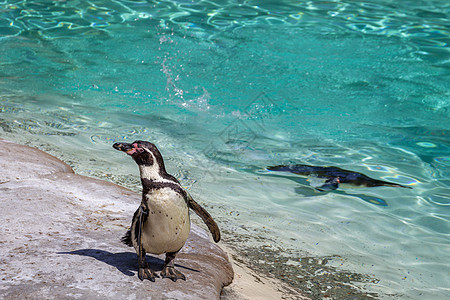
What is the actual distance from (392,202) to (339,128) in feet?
7.95

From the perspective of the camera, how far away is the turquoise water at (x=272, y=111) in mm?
4328

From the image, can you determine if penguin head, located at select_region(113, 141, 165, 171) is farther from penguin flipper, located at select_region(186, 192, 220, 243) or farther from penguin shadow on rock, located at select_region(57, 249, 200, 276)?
penguin shadow on rock, located at select_region(57, 249, 200, 276)

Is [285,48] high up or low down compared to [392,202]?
up

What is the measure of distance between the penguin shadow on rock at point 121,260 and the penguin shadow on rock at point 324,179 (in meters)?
2.85

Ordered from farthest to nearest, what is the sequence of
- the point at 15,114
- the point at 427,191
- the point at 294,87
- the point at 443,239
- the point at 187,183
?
1. the point at 294,87
2. the point at 15,114
3. the point at 427,191
4. the point at 187,183
5. the point at 443,239

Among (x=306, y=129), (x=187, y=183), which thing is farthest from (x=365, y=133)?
(x=187, y=183)

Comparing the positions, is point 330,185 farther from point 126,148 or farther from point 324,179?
point 126,148

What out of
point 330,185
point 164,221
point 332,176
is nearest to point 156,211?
point 164,221

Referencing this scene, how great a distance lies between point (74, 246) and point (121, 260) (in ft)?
1.10

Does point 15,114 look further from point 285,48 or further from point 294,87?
point 285,48

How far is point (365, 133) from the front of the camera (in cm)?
738

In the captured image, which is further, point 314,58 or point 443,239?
point 314,58

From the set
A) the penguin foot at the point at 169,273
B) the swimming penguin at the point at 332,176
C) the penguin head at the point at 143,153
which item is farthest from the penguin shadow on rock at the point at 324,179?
the penguin head at the point at 143,153

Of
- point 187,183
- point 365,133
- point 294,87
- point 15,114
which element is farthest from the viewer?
point 294,87
